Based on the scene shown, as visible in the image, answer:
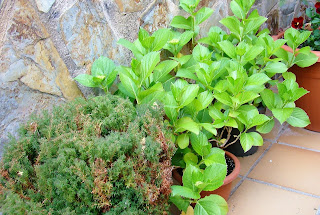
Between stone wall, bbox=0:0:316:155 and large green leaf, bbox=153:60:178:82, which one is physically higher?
stone wall, bbox=0:0:316:155

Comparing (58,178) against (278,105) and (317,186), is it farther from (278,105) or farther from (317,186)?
(317,186)

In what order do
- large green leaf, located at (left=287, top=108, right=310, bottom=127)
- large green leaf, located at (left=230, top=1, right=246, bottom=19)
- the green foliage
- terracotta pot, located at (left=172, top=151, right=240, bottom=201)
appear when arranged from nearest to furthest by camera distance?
the green foliage → terracotta pot, located at (left=172, top=151, right=240, bottom=201) → large green leaf, located at (left=287, top=108, right=310, bottom=127) → large green leaf, located at (left=230, top=1, right=246, bottom=19)

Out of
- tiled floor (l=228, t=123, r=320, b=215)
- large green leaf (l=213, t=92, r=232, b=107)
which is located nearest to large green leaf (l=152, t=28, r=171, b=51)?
large green leaf (l=213, t=92, r=232, b=107)

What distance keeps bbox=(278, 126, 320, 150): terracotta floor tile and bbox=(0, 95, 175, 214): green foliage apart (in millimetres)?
1429

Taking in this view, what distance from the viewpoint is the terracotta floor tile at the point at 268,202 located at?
1884mm

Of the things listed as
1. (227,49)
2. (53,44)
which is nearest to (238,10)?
(227,49)

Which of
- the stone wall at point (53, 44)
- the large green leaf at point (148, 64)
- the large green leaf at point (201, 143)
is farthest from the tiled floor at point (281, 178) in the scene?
the stone wall at point (53, 44)

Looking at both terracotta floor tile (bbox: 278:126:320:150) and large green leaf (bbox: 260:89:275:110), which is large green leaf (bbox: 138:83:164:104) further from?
terracotta floor tile (bbox: 278:126:320:150)

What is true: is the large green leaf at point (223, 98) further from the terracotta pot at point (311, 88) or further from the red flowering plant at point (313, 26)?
the red flowering plant at point (313, 26)

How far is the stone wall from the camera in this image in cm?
146

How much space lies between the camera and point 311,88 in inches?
98.0

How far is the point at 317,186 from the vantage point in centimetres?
204

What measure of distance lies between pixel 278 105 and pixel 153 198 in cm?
114

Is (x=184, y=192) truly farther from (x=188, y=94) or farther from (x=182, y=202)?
(x=188, y=94)
